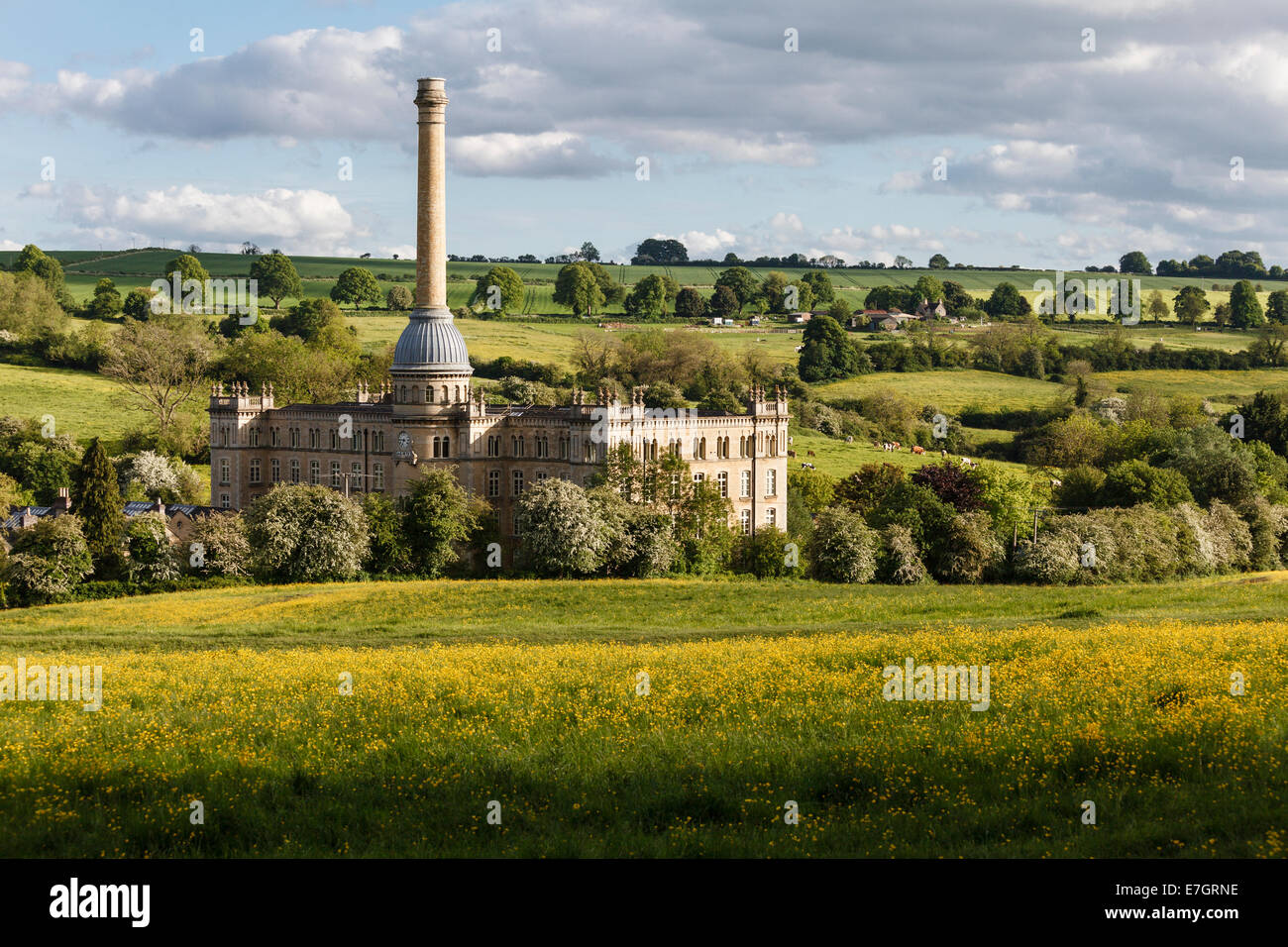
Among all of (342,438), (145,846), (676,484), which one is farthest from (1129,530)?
(145,846)

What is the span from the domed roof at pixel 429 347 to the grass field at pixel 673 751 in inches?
2225

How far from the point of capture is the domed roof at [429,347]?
96.1m

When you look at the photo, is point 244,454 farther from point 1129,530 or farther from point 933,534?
point 1129,530

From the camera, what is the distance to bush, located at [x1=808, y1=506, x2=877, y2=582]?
7919cm

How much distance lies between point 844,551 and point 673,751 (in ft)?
183

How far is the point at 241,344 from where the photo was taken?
14638 centimetres

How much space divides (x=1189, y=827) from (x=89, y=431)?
12622 cm

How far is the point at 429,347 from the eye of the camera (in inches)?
3792

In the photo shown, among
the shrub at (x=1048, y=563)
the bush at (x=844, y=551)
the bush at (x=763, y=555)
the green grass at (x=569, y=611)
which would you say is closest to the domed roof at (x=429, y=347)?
the bush at (x=763, y=555)

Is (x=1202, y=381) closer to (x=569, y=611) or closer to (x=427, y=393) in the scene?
(x=427, y=393)

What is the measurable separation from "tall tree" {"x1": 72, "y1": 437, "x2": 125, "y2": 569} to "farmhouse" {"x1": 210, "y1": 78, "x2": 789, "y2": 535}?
1821cm

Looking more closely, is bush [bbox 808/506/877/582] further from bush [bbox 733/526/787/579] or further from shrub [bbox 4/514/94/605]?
shrub [bbox 4/514/94/605]

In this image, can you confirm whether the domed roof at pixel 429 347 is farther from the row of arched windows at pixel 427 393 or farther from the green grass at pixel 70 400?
the green grass at pixel 70 400

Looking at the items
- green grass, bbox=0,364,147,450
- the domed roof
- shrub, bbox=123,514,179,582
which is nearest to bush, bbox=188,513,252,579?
shrub, bbox=123,514,179,582
